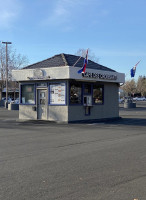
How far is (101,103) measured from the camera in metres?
22.0

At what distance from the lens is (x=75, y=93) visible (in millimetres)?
19859

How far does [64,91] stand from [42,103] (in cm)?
213

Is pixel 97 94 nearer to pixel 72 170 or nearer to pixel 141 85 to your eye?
pixel 72 170

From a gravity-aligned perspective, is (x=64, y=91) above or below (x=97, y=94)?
above

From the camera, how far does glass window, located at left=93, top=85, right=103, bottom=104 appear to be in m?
21.3

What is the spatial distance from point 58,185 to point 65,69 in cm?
1349

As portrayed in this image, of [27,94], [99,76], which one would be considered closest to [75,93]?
[99,76]

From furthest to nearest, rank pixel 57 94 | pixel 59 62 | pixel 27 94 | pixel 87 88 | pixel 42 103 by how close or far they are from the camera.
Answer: pixel 27 94 → pixel 87 88 → pixel 59 62 → pixel 42 103 → pixel 57 94

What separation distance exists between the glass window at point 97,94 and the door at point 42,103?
3584 mm

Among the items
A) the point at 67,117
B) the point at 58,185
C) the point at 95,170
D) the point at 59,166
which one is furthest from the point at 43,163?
the point at 67,117

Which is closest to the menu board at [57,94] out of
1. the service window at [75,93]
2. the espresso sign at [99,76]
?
the service window at [75,93]

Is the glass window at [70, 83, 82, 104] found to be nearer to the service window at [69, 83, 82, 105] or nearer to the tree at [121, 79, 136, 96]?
the service window at [69, 83, 82, 105]

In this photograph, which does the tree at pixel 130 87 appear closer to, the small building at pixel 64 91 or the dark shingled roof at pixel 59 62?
the small building at pixel 64 91

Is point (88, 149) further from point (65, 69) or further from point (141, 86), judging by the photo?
point (141, 86)
